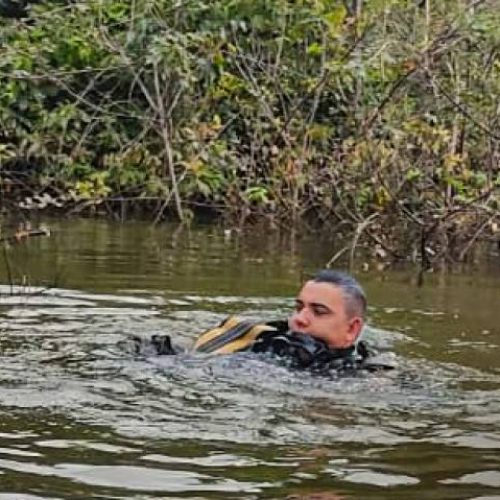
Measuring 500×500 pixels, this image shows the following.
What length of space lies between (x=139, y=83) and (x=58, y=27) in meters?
1.53

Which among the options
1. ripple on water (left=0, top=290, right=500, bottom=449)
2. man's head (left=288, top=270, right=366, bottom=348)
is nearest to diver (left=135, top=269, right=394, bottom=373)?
man's head (left=288, top=270, right=366, bottom=348)

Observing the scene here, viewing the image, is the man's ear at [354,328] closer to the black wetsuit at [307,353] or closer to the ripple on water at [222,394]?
the black wetsuit at [307,353]

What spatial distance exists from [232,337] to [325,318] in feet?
1.57

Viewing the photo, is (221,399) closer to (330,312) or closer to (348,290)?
(330,312)

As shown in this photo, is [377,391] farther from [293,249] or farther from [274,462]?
[293,249]

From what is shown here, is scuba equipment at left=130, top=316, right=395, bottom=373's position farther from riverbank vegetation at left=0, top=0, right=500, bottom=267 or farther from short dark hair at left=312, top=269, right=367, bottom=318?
riverbank vegetation at left=0, top=0, right=500, bottom=267

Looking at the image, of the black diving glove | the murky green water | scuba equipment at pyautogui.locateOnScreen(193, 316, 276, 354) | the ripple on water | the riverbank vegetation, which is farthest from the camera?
the riverbank vegetation

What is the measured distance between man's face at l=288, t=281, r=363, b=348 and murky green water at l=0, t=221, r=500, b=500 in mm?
411

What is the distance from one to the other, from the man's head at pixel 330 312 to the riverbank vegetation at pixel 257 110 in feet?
19.2

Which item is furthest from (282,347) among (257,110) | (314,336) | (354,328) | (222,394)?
(257,110)

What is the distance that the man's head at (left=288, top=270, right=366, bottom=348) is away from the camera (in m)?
7.84

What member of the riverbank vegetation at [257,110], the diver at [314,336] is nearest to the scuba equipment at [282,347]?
the diver at [314,336]

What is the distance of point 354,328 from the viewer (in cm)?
796

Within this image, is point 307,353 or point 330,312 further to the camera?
point 330,312
